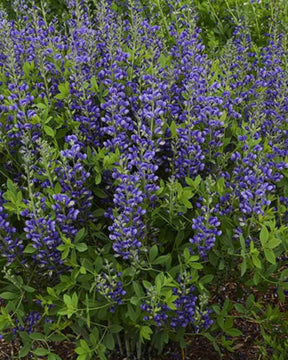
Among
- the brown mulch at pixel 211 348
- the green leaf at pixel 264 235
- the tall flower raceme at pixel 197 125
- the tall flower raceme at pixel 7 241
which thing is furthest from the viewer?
the brown mulch at pixel 211 348

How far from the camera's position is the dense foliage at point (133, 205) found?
8.77 ft

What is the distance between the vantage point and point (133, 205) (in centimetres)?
263

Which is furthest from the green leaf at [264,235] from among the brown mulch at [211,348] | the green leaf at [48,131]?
the green leaf at [48,131]

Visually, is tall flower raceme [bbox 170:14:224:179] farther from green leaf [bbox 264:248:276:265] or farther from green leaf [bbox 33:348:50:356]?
green leaf [bbox 33:348:50:356]

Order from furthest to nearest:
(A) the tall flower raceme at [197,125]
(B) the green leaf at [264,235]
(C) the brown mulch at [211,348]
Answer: (C) the brown mulch at [211,348], (A) the tall flower raceme at [197,125], (B) the green leaf at [264,235]

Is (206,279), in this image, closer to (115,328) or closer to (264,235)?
(264,235)

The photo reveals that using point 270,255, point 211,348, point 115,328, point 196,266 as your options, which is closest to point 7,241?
point 115,328

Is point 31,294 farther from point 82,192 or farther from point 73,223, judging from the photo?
point 82,192

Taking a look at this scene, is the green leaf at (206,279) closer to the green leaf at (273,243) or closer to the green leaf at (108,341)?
the green leaf at (273,243)

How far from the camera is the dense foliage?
2.67 meters

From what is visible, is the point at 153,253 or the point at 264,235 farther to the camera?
the point at 153,253

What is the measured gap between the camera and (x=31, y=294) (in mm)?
3002

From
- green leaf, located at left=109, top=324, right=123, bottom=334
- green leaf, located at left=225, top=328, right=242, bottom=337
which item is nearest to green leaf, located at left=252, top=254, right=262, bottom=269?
green leaf, located at left=225, top=328, right=242, bottom=337

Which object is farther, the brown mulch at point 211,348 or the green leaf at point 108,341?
the brown mulch at point 211,348
